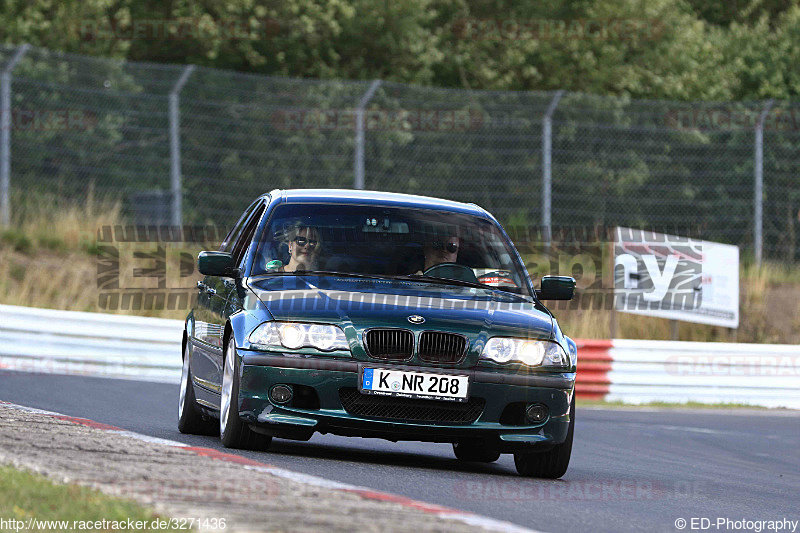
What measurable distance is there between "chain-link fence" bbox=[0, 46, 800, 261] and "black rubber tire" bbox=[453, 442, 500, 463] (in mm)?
13632

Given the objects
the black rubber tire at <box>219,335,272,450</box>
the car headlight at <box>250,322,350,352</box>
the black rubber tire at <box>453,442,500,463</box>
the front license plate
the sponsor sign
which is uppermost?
the car headlight at <box>250,322,350,352</box>

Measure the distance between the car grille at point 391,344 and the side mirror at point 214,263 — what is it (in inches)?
53.1

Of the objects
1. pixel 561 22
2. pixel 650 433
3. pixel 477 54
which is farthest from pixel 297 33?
pixel 650 433

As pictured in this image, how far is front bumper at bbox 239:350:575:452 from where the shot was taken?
312 inches

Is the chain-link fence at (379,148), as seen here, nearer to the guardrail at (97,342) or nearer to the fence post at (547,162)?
the fence post at (547,162)

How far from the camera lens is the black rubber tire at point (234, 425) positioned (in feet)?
26.6

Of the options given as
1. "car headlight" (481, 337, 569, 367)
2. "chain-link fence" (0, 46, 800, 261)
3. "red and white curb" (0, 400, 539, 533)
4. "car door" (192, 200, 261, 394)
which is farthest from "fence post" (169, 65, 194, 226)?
"car headlight" (481, 337, 569, 367)

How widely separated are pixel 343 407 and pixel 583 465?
107 inches

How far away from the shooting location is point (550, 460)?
28.0 feet

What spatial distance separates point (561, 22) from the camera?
3444cm

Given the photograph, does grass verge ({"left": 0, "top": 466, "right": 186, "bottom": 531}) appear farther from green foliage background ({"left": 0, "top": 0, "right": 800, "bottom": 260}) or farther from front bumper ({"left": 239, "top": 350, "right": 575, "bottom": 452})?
green foliage background ({"left": 0, "top": 0, "right": 800, "bottom": 260})

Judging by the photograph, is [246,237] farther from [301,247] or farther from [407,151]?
[407,151]

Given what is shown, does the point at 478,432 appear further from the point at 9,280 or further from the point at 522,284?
the point at 9,280

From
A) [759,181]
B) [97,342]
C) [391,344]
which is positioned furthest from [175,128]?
[391,344]
